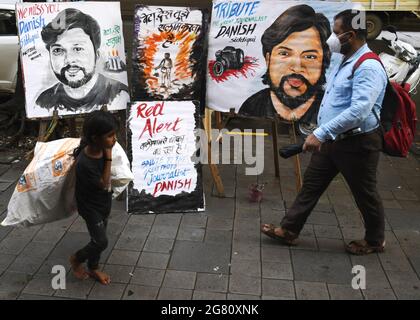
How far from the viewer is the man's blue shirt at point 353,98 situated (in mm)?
3215

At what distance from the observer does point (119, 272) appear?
3.50m

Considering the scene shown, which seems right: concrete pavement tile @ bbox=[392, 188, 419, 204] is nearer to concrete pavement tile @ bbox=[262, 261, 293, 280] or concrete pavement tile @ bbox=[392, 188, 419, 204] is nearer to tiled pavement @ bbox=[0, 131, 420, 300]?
tiled pavement @ bbox=[0, 131, 420, 300]

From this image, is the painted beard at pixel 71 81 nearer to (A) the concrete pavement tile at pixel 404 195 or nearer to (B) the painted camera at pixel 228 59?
(B) the painted camera at pixel 228 59

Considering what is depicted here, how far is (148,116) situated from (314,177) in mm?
1704

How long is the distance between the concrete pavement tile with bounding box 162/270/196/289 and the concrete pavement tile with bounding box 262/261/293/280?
1.77ft

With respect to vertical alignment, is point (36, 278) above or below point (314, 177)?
below

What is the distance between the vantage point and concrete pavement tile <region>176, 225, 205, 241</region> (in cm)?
404

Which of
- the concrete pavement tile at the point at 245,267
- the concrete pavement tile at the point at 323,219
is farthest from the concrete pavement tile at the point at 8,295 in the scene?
the concrete pavement tile at the point at 323,219

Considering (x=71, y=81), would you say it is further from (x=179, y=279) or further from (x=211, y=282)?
(x=211, y=282)

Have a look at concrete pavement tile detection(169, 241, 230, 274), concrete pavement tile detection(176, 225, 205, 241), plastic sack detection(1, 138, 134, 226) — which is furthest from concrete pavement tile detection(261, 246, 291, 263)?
plastic sack detection(1, 138, 134, 226)

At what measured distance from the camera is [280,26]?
4375 millimetres

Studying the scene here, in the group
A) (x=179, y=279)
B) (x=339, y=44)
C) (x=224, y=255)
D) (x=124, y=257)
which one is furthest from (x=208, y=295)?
(x=339, y=44)
